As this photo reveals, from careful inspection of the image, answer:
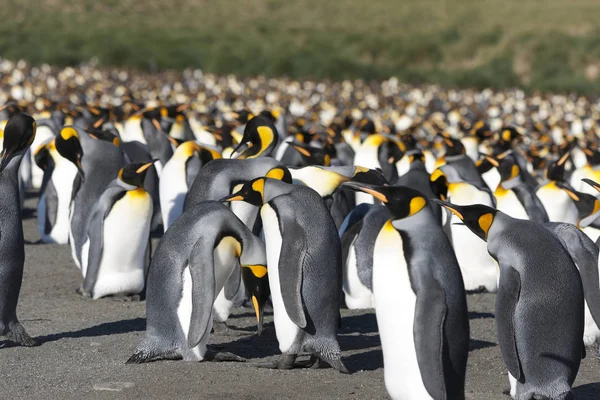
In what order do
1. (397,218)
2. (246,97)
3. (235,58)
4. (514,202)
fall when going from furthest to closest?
(235,58)
(246,97)
(514,202)
(397,218)

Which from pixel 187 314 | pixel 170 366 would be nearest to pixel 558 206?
pixel 187 314

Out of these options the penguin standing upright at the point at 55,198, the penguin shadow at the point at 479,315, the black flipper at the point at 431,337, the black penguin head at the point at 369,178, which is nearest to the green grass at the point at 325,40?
the penguin standing upright at the point at 55,198

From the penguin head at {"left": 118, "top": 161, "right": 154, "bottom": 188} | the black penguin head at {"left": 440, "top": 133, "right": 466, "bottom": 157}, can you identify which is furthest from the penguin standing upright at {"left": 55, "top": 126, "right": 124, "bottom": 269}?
the black penguin head at {"left": 440, "top": 133, "right": 466, "bottom": 157}

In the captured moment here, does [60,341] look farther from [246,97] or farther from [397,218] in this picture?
[246,97]

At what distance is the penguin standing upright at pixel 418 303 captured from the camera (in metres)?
3.95

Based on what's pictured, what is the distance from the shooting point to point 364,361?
5.08 m

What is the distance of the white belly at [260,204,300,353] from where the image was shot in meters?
4.78

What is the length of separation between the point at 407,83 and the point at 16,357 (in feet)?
105

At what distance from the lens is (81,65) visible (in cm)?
3334

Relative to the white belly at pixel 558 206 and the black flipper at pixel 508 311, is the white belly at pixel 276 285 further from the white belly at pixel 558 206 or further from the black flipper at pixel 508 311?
the white belly at pixel 558 206

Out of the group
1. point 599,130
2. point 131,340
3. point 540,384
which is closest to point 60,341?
point 131,340

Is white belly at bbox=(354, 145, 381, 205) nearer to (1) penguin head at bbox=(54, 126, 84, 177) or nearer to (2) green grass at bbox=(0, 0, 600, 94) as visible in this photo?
(1) penguin head at bbox=(54, 126, 84, 177)

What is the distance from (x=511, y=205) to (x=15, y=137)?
4.21m

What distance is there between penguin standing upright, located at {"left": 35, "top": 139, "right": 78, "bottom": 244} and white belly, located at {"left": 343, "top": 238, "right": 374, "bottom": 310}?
9.74 feet
